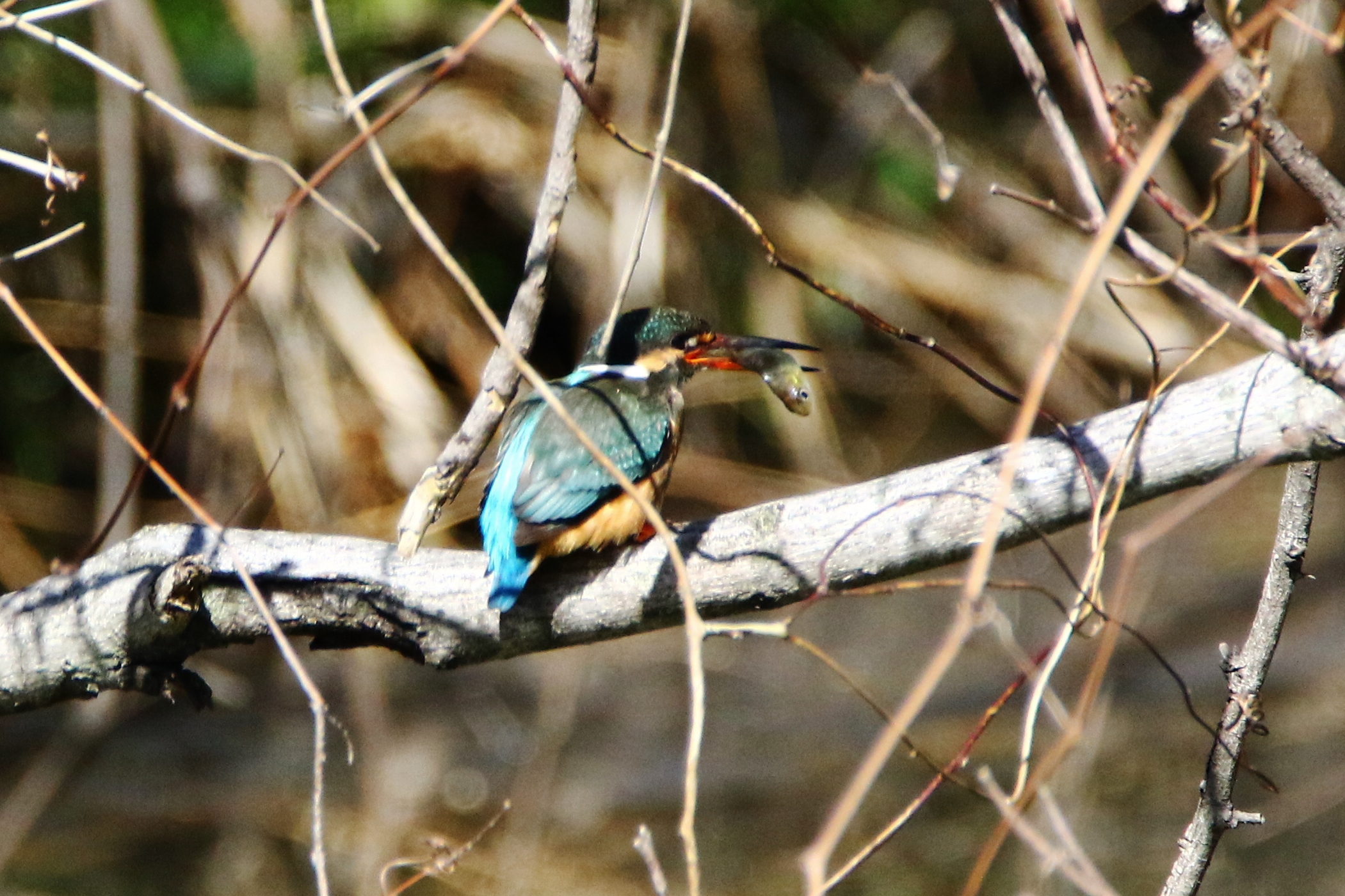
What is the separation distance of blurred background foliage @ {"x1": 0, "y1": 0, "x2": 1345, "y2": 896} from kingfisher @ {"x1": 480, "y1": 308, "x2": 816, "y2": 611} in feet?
5.18

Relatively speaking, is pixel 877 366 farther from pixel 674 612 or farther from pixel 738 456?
pixel 674 612

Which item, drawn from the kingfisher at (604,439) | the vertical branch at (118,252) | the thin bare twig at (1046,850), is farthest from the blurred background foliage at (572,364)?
the thin bare twig at (1046,850)

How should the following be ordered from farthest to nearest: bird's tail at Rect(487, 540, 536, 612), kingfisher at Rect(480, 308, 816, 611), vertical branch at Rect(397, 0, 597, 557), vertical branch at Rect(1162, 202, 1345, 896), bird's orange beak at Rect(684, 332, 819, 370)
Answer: bird's orange beak at Rect(684, 332, 819, 370) < kingfisher at Rect(480, 308, 816, 611) < bird's tail at Rect(487, 540, 536, 612) < vertical branch at Rect(397, 0, 597, 557) < vertical branch at Rect(1162, 202, 1345, 896)

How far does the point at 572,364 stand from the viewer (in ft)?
16.3

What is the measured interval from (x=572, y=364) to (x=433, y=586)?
2911mm

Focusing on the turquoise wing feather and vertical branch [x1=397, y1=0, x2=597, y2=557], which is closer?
vertical branch [x1=397, y1=0, x2=597, y2=557]

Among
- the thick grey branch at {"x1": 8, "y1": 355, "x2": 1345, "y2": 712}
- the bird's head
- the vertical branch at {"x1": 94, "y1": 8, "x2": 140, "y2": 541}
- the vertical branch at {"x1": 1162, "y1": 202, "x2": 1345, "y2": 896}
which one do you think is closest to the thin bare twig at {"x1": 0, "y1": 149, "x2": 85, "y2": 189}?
the thick grey branch at {"x1": 8, "y1": 355, "x2": 1345, "y2": 712}

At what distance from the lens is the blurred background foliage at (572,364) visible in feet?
12.8

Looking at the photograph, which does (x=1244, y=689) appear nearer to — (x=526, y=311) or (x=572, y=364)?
(x=526, y=311)

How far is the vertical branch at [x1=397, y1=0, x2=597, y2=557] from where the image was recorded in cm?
191

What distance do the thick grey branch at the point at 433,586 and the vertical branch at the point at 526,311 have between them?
97 mm

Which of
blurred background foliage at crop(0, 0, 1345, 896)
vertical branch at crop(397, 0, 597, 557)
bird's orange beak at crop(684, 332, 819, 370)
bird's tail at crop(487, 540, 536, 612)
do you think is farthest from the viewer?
blurred background foliage at crop(0, 0, 1345, 896)

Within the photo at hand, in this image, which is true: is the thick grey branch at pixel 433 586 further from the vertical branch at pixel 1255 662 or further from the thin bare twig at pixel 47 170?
the thin bare twig at pixel 47 170

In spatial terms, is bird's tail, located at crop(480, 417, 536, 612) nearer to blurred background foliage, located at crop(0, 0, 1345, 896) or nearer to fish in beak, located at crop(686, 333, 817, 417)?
fish in beak, located at crop(686, 333, 817, 417)
